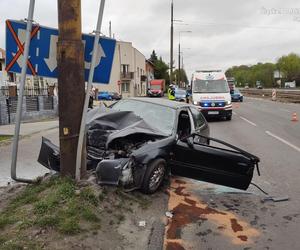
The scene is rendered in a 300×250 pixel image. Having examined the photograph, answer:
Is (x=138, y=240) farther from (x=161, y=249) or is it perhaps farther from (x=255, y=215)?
(x=255, y=215)

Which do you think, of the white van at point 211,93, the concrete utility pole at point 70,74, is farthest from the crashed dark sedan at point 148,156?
the white van at point 211,93

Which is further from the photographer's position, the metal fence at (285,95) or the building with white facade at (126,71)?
the building with white facade at (126,71)

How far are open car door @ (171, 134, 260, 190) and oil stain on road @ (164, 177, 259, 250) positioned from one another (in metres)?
0.45

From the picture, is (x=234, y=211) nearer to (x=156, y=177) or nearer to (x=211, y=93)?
(x=156, y=177)


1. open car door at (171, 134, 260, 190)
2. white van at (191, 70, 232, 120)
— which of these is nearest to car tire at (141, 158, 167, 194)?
open car door at (171, 134, 260, 190)

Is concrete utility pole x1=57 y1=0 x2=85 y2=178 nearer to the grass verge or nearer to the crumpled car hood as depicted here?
the grass verge

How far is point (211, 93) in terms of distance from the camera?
22781 mm

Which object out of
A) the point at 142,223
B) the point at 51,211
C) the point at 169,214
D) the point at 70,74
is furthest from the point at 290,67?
the point at 51,211

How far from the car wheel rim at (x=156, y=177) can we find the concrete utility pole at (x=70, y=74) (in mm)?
1233

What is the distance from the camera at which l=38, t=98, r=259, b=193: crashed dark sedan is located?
6.39 m

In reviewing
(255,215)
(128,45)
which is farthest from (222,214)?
(128,45)

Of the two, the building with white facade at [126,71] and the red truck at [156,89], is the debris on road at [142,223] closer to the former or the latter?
the red truck at [156,89]

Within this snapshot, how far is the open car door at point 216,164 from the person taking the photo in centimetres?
680

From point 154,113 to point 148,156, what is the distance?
193 cm
